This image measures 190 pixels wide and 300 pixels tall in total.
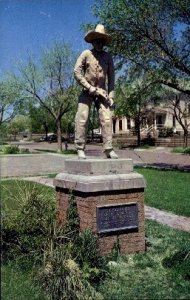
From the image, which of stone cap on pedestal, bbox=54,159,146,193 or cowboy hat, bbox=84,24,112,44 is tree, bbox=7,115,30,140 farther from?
stone cap on pedestal, bbox=54,159,146,193

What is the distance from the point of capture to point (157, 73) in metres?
19.7

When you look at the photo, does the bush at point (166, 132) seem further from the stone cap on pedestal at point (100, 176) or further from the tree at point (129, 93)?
the stone cap on pedestal at point (100, 176)

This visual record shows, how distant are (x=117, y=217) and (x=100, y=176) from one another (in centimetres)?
69

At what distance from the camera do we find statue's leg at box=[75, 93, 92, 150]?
7.73 m

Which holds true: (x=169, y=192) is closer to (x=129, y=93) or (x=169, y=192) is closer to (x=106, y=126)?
(x=106, y=126)

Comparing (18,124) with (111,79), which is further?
(18,124)

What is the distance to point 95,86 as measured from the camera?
778 cm

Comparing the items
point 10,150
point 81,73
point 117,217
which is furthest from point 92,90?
point 10,150

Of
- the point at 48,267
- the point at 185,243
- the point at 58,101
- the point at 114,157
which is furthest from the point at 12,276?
the point at 58,101

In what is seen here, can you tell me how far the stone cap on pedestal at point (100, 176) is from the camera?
691 centimetres

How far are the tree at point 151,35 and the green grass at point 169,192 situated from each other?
4.67 meters

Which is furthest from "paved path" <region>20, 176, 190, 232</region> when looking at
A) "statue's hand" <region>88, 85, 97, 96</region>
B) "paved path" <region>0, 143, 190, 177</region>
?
"paved path" <region>0, 143, 190, 177</region>

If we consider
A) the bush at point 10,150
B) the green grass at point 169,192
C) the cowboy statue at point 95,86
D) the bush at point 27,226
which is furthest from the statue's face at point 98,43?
the bush at point 10,150

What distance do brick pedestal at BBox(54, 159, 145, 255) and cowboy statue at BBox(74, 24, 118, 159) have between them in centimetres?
52
